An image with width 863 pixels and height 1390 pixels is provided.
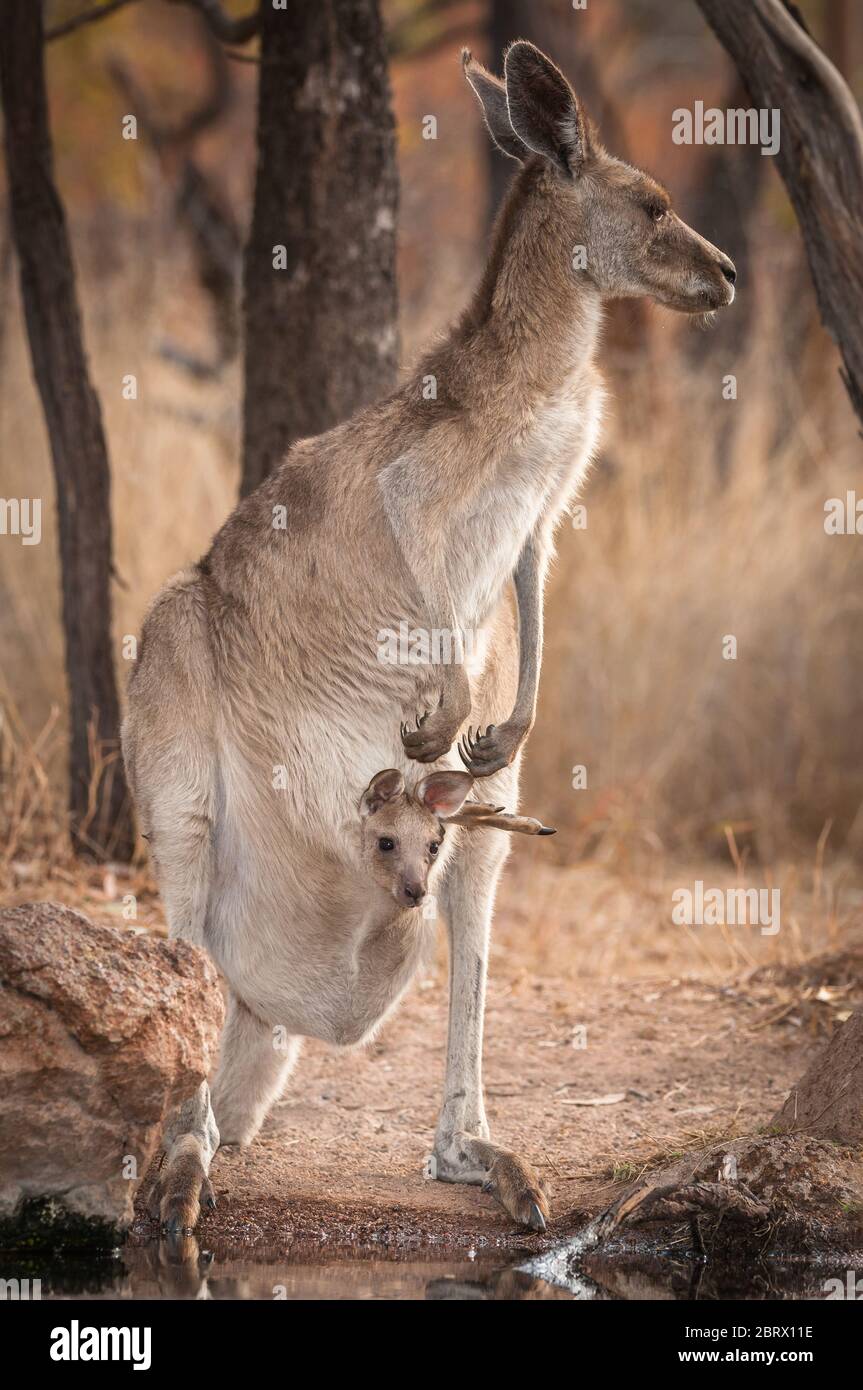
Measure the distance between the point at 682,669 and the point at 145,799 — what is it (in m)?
4.88

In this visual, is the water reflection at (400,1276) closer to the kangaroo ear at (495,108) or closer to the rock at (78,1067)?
the rock at (78,1067)

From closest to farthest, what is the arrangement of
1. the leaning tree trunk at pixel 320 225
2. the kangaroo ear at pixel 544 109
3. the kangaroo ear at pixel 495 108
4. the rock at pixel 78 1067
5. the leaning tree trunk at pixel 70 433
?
the rock at pixel 78 1067
the kangaroo ear at pixel 544 109
the kangaroo ear at pixel 495 108
the leaning tree trunk at pixel 320 225
the leaning tree trunk at pixel 70 433

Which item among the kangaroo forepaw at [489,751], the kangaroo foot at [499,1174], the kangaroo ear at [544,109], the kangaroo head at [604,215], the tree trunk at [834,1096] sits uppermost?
the kangaroo ear at [544,109]

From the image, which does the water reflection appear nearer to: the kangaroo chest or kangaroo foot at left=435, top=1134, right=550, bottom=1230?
kangaroo foot at left=435, top=1134, right=550, bottom=1230

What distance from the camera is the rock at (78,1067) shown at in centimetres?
363

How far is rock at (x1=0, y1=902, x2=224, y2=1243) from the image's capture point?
3627mm

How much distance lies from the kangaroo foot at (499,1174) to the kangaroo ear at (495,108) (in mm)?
2549

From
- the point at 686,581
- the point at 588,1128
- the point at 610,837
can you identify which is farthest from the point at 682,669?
the point at 588,1128

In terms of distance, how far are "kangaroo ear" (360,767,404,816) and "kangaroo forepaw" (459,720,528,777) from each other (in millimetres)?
187

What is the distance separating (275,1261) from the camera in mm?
3645

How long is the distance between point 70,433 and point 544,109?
286 centimetres

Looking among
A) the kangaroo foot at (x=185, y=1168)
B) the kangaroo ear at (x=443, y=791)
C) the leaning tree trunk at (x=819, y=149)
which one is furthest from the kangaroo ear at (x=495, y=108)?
the kangaroo foot at (x=185, y=1168)

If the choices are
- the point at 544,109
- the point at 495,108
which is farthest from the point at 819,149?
the point at 544,109
